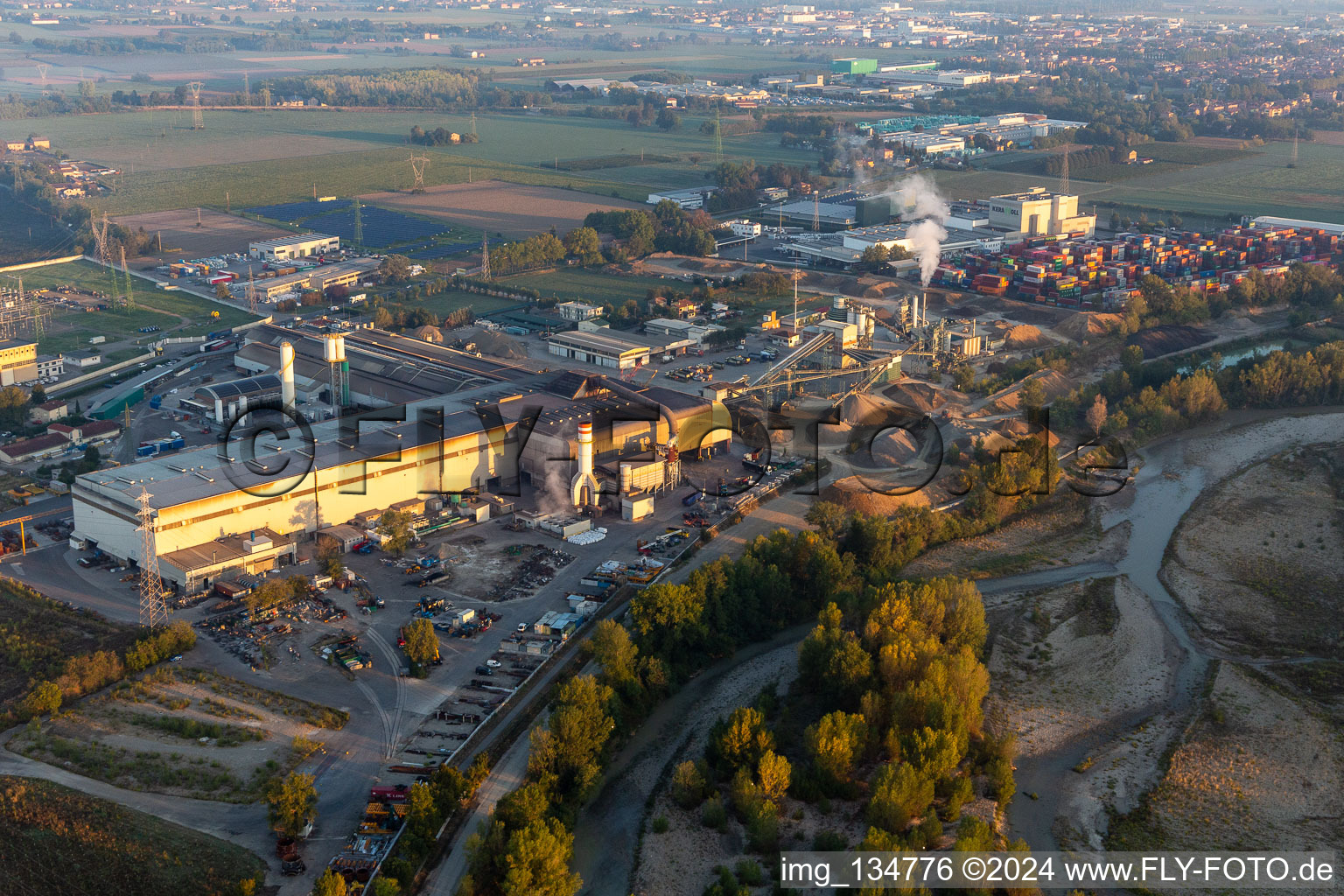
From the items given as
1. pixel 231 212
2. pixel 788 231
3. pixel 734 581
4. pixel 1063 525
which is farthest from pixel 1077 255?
pixel 231 212

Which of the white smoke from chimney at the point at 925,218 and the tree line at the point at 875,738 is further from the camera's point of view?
the white smoke from chimney at the point at 925,218

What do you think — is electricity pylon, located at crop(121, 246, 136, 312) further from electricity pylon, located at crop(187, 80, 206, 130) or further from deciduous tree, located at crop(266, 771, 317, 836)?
electricity pylon, located at crop(187, 80, 206, 130)

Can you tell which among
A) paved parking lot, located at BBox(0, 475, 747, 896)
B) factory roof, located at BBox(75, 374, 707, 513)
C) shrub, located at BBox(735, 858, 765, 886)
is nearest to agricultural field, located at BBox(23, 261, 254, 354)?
factory roof, located at BBox(75, 374, 707, 513)

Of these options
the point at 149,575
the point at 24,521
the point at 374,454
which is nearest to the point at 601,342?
the point at 374,454

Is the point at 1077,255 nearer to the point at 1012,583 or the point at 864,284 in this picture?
the point at 864,284

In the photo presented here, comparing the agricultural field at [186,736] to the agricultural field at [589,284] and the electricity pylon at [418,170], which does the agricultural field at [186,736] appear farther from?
the electricity pylon at [418,170]

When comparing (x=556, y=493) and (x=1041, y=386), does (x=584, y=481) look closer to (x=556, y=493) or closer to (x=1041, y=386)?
(x=556, y=493)

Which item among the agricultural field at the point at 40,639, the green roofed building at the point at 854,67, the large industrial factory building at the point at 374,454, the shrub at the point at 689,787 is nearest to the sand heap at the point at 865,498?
the large industrial factory building at the point at 374,454
